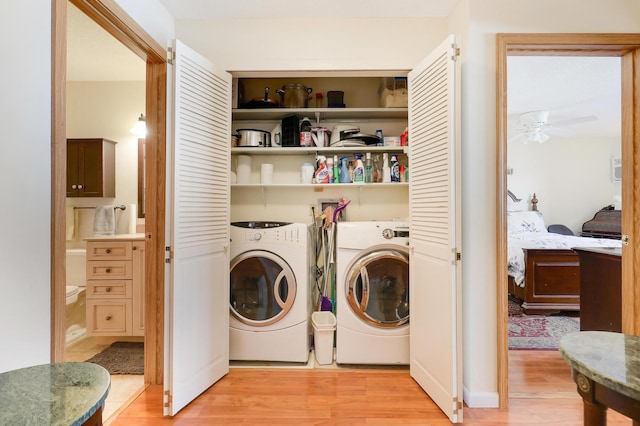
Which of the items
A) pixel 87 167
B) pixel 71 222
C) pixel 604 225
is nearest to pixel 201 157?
pixel 87 167

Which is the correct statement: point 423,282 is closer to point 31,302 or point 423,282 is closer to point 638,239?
point 638,239

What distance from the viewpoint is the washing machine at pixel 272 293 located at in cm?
217

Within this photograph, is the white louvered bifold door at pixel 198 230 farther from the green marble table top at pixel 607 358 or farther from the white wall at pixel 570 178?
the white wall at pixel 570 178

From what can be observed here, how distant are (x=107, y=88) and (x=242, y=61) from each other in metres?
1.87

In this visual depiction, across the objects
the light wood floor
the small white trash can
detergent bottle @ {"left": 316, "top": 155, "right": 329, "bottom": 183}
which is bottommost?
the light wood floor

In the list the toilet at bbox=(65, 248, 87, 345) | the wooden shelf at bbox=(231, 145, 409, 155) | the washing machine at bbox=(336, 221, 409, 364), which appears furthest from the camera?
the toilet at bbox=(65, 248, 87, 345)

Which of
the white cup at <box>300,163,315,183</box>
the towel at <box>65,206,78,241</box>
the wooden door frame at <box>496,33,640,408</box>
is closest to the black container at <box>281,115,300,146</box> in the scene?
the white cup at <box>300,163,315,183</box>

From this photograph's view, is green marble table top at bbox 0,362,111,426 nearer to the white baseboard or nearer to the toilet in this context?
the white baseboard

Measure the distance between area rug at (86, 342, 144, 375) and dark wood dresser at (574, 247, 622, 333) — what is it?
3.24 metres

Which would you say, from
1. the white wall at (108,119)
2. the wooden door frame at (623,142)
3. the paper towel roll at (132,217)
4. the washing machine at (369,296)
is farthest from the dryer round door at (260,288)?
the white wall at (108,119)

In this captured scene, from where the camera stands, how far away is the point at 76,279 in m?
2.82

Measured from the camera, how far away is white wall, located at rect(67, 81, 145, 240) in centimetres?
306

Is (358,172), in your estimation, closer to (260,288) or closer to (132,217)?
(260,288)

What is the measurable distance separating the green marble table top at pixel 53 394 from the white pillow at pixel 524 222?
513 cm
